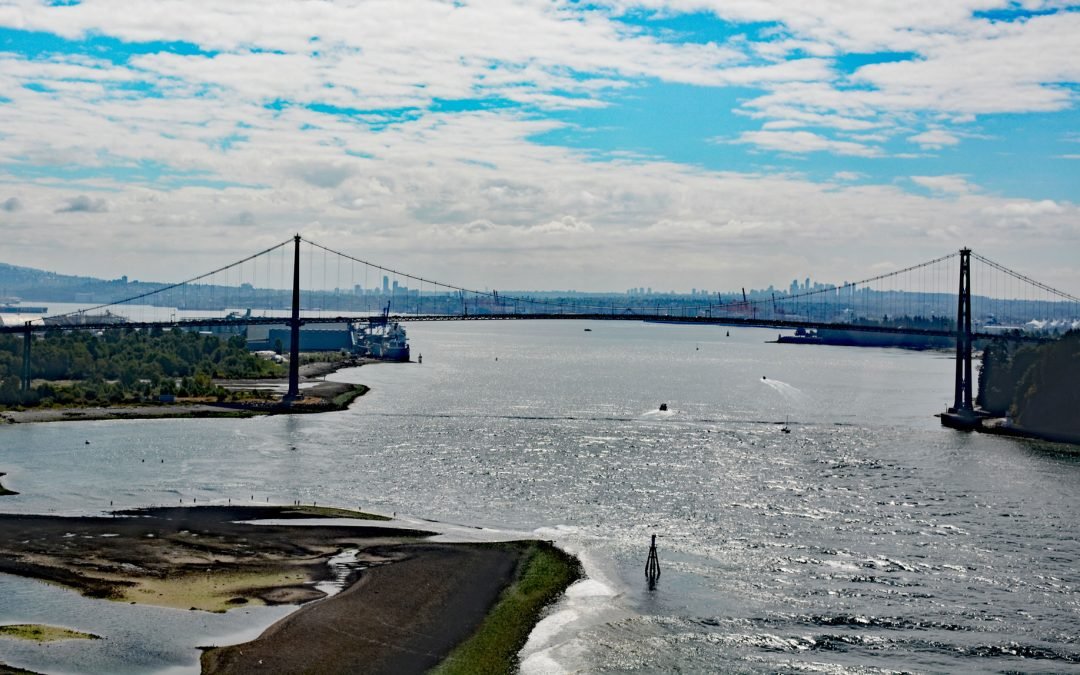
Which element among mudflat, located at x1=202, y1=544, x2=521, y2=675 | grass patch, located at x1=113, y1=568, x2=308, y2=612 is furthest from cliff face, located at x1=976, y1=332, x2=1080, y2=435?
grass patch, located at x1=113, y1=568, x2=308, y2=612

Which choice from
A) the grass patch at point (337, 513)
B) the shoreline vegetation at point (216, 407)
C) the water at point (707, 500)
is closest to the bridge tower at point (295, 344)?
the shoreline vegetation at point (216, 407)

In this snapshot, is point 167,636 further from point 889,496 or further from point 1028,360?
point 1028,360

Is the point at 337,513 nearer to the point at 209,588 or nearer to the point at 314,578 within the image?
the point at 314,578

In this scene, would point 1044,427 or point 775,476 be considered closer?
point 775,476

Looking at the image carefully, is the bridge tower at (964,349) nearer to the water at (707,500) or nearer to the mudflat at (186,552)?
the water at (707,500)

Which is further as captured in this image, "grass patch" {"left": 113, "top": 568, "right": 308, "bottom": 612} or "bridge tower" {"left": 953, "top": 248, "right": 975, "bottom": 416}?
"bridge tower" {"left": 953, "top": 248, "right": 975, "bottom": 416}

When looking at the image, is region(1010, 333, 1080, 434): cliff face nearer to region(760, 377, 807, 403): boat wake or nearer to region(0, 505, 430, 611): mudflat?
region(760, 377, 807, 403): boat wake

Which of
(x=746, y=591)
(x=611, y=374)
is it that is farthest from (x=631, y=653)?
(x=611, y=374)
